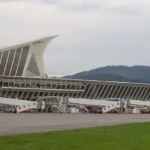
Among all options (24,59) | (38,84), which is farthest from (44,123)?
(24,59)

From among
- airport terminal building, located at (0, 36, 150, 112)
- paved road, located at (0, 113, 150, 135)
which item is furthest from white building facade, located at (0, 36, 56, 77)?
paved road, located at (0, 113, 150, 135)

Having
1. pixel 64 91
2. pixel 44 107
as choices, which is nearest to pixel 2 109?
pixel 44 107

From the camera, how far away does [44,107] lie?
71.6 metres

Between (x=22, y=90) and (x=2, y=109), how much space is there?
995 inches

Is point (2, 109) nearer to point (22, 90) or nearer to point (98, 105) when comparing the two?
point (98, 105)

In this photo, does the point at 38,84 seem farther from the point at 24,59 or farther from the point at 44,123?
the point at 44,123

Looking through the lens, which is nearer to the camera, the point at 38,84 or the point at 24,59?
the point at 38,84

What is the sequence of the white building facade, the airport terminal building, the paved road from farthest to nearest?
1. the white building facade
2. the airport terminal building
3. the paved road

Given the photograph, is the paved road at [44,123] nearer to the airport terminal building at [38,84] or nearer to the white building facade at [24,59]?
the airport terminal building at [38,84]

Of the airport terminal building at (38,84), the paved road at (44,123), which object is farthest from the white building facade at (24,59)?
the paved road at (44,123)

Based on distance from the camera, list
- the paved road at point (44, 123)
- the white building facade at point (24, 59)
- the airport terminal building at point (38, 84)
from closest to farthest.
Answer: the paved road at point (44, 123), the airport terminal building at point (38, 84), the white building facade at point (24, 59)

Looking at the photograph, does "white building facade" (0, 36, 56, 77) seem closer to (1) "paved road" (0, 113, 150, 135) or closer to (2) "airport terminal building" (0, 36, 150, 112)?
(2) "airport terminal building" (0, 36, 150, 112)

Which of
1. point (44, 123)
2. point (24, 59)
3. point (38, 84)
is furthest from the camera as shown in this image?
point (24, 59)

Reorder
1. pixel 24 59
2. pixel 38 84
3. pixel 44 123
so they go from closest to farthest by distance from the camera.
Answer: pixel 44 123, pixel 38 84, pixel 24 59
